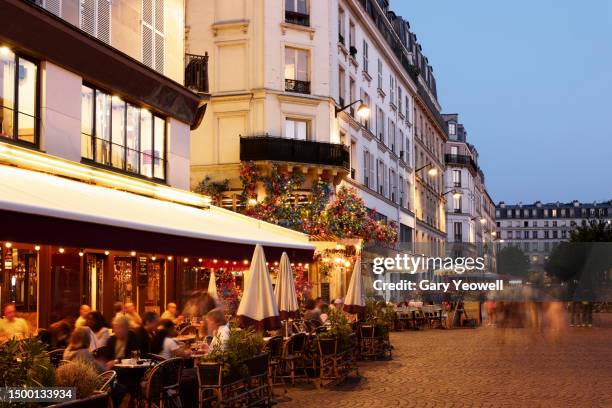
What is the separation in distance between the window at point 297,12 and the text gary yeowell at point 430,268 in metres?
10.4

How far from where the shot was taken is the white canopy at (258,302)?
14.1 m

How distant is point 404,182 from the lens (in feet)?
180

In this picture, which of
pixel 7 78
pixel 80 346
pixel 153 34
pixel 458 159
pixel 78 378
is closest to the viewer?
pixel 78 378

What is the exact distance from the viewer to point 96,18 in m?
18.5

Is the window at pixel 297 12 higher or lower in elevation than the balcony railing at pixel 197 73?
higher

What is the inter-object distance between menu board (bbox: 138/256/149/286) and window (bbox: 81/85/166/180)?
216 cm

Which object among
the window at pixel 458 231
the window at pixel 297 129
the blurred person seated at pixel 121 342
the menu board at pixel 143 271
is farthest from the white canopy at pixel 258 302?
the window at pixel 458 231

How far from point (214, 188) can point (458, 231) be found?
→ 202ft

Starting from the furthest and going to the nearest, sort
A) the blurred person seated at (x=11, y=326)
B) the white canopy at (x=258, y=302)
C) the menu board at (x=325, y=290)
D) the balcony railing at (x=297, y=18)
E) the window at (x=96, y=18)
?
the menu board at (x=325, y=290) → the balcony railing at (x=297, y=18) → the window at (x=96, y=18) → the white canopy at (x=258, y=302) → the blurred person seated at (x=11, y=326)

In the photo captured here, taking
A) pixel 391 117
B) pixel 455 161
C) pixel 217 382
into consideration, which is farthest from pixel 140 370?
pixel 455 161

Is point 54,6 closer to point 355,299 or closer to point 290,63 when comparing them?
point 355,299

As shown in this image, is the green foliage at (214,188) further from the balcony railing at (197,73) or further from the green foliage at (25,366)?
the green foliage at (25,366)

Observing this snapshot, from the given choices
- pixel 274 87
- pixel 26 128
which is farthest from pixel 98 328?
pixel 274 87

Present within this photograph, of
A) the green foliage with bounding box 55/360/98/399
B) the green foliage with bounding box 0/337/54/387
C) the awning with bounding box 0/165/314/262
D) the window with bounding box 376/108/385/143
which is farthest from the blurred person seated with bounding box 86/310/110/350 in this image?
the window with bounding box 376/108/385/143
